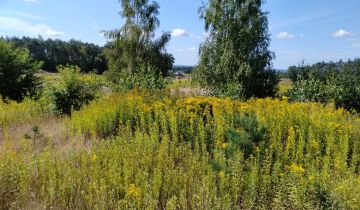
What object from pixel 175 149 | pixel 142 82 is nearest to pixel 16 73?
pixel 142 82

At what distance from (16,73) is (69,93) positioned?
5902 mm

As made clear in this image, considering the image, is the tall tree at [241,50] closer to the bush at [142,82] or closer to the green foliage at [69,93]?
the bush at [142,82]

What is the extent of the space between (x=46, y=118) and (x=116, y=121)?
9.11ft

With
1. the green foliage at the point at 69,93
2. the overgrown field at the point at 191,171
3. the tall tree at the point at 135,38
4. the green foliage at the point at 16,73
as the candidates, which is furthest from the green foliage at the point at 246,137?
the tall tree at the point at 135,38

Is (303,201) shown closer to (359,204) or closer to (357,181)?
(359,204)

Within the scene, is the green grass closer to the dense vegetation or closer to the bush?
the dense vegetation

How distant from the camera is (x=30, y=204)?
12.2 feet

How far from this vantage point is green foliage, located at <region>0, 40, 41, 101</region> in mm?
14320

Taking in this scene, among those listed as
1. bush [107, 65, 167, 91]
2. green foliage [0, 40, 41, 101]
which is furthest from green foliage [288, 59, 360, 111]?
green foliage [0, 40, 41, 101]

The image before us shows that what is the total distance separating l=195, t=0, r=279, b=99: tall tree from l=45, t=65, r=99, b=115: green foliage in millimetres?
7302

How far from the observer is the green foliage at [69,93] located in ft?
32.1

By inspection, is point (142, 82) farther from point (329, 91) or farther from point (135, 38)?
point (135, 38)

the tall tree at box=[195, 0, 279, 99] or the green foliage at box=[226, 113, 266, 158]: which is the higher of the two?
the tall tree at box=[195, 0, 279, 99]

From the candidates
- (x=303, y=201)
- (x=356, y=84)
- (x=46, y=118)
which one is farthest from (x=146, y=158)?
(x=356, y=84)
